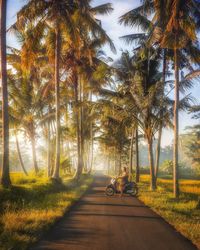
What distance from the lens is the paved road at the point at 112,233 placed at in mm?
6254

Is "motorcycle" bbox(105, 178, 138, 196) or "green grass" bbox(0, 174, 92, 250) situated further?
"motorcycle" bbox(105, 178, 138, 196)

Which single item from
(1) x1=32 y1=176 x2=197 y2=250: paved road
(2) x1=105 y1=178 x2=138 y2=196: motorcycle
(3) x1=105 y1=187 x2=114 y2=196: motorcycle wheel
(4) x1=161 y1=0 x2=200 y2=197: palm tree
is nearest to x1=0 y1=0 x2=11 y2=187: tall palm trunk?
(1) x1=32 y1=176 x2=197 y2=250: paved road

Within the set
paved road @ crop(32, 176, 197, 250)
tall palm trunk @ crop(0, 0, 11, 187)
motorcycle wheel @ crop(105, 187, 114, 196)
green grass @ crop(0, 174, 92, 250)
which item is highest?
tall palm trunk @ crop(0, 0, 11, 187)

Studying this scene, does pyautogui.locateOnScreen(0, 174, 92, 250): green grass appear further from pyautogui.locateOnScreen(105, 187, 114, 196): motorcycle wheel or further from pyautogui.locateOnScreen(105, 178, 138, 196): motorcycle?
pyautogui.locateOnScreen(105, 178, 138, 196): motorcycle

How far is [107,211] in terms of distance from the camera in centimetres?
1066

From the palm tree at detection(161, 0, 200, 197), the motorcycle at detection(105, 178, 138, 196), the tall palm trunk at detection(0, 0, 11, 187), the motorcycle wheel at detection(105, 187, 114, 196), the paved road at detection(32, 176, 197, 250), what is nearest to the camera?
the paved road at detection(32, 176, 197, 250)

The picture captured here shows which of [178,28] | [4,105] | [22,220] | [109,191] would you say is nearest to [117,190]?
[109,191]

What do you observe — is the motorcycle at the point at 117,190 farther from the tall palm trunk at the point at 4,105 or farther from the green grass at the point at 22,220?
the tall palm trunk at the point at 4,105

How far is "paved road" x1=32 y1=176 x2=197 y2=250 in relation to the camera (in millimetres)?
6254

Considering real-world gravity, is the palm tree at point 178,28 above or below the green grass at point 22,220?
above

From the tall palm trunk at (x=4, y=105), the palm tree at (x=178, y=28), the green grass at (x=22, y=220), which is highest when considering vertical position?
the palm tree at (x=178, y=28)

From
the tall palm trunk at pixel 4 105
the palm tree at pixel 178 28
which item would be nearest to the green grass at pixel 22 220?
the tall palm trunk at pixel 4 105

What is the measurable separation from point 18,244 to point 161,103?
15113 millimetres

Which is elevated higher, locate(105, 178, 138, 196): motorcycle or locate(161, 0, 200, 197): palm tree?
locate(161, 0, 200, 197): palm tree
